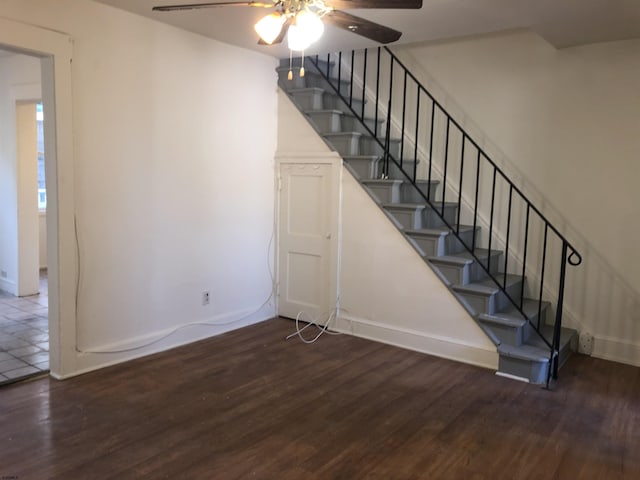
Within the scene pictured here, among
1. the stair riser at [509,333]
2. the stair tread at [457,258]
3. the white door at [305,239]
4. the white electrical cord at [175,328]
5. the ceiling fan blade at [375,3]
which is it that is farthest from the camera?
the white door at [305,239]

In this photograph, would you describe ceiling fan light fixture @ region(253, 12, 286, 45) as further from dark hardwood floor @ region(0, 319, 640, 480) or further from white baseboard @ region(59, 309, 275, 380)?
white baseboard @ region(59, 309, 275, 380)

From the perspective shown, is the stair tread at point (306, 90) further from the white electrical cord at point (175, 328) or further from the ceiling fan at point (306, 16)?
the ceiling fan at point (306, 16)

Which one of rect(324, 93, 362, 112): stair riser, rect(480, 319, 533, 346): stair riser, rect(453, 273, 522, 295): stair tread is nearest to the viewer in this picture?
rect(480, 319, 533, 346): stair riser

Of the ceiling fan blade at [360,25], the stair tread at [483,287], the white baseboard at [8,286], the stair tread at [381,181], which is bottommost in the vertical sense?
the white baseboard at [8,286]

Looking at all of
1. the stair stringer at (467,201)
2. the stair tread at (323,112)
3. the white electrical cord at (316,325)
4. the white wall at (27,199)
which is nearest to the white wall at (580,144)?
the stair stringer at (467,201)

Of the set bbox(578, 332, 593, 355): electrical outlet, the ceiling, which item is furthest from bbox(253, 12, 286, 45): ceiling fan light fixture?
bbox(578, 332, 593, 355): electrical outlet

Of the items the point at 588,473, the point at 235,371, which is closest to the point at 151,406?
the point at 235,371

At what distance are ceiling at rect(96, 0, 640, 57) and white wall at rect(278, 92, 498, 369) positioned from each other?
1.07 metres

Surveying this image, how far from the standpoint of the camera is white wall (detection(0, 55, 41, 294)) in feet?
17.8

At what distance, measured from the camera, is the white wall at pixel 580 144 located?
13.4ft

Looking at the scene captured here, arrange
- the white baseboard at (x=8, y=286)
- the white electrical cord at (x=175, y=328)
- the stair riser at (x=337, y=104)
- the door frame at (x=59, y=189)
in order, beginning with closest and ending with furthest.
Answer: the door frame at (x=59, y=189)
the white electrical cord at (x=175, y=328)
the stair riser at (x=337, y=104)
the white baseboard at (x=8, y=286)

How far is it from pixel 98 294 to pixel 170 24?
2076 mm

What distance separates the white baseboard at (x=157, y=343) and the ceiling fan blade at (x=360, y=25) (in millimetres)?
2714

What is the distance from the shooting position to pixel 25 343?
414 centimetres
